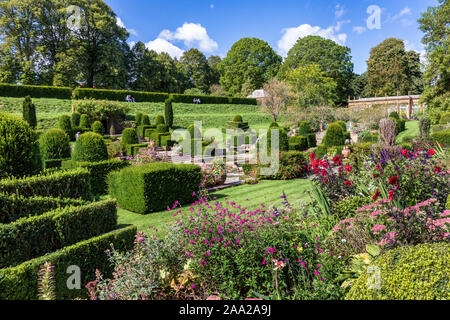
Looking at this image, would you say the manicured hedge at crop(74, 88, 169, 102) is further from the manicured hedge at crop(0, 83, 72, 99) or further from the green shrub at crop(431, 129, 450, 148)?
the green shrub at crop(431, 129, 450, 148)

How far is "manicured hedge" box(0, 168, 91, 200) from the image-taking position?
412cm

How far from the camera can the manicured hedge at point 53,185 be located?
412cm

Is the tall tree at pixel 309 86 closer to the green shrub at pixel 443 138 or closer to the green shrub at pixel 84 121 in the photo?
the green shrub at pixel 443 138

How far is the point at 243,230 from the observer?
10.3 ft

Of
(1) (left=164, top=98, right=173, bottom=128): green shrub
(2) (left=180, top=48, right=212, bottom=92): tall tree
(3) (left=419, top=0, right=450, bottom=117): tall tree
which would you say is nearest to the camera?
(3) (left=419, top=0, right=450, bottom=117): tall tree

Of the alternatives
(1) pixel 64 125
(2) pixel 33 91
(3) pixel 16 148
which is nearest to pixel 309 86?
(1) pixel 64 125

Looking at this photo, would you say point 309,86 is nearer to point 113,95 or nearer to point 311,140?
point 311,140

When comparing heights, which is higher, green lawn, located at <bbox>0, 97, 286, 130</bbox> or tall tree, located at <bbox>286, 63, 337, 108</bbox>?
tall tree, located at <bbox>286, 63, 337, 108</bbox>

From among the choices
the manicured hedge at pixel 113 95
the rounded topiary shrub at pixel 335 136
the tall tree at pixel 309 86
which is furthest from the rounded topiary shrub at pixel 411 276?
the tall tree at pixel 309 86

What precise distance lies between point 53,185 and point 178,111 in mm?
28740

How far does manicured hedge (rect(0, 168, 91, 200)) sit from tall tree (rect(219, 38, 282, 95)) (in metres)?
47.4

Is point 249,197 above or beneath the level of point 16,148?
beneath

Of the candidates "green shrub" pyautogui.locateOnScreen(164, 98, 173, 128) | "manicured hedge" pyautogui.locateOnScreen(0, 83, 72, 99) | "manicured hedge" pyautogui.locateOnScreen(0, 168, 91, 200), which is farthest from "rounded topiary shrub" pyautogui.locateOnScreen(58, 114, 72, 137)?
"manicured hedge" pyautogui.locateOnScreen(0, 168, 91, 200)

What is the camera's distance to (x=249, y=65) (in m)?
50.8
